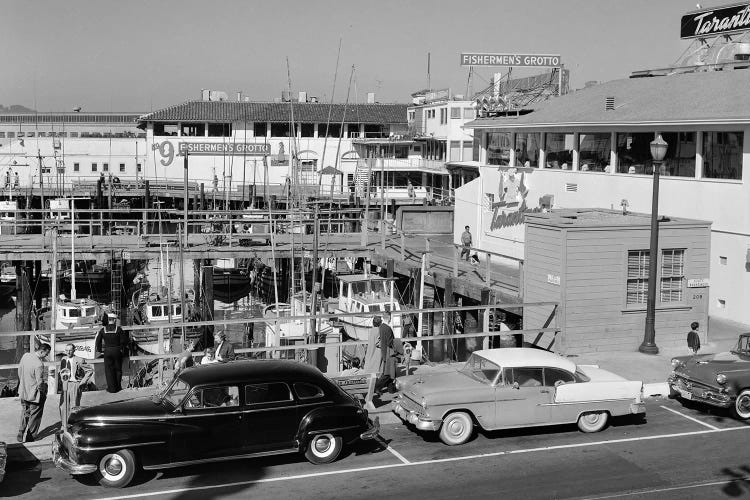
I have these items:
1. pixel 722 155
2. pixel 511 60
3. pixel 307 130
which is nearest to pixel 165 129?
pixel 307 130

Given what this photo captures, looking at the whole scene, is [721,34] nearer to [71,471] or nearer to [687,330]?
[687,330]

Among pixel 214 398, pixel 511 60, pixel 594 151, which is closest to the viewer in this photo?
pixel 214 398

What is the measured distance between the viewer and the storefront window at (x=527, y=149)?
107 ft

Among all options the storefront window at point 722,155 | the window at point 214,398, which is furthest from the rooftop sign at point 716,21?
the window at point 214,398

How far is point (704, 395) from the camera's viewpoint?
15602mm

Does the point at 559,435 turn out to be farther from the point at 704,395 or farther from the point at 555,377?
the point at 704,395

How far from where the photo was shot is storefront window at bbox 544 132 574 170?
3091cm

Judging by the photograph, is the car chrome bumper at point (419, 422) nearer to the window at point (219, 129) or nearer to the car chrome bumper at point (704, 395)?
the car chrome bumper at point (704, 395)

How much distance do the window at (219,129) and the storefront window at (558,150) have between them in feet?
173

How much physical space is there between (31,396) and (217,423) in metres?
3.30

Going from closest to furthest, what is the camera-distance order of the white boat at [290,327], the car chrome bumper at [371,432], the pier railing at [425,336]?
the car chrome bumper at [371,432], the pier railing at [425,336], the white boat at [290,327]

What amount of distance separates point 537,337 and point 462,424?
7.19 meters

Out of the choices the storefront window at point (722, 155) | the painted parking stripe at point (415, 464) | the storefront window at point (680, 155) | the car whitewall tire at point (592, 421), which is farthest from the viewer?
the storefront window at point (680, 155)

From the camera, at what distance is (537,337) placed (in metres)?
20.9
